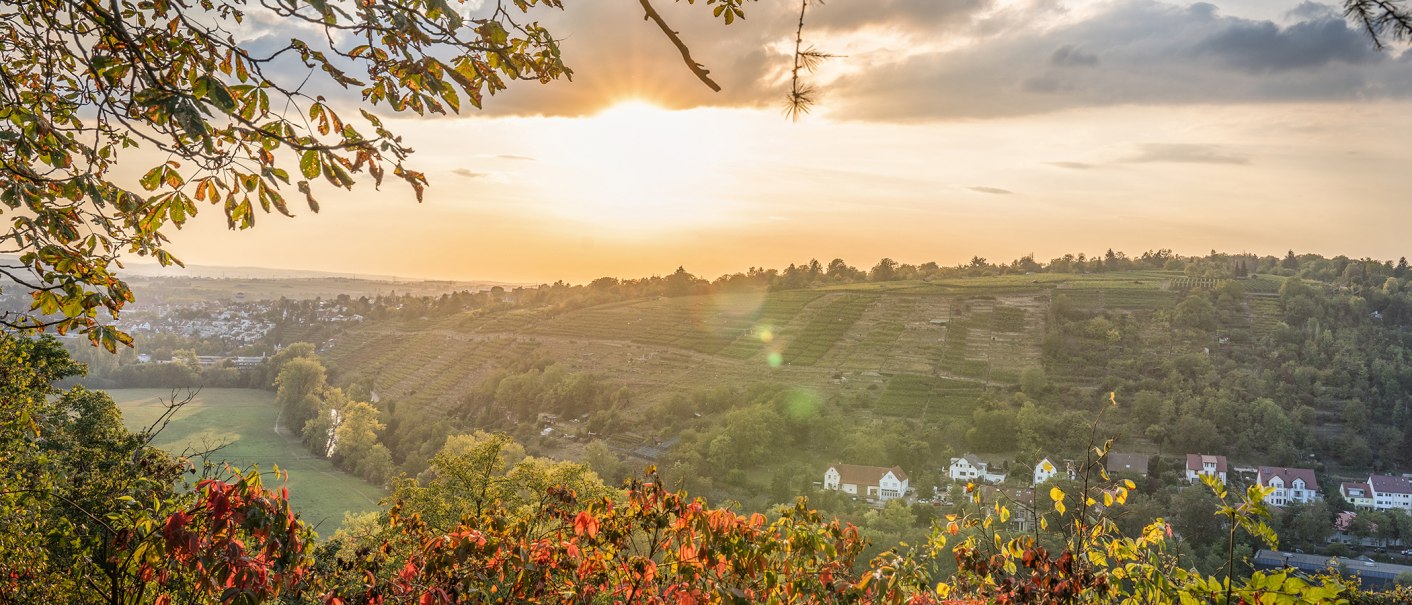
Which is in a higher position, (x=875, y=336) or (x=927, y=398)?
(x=875, y=336)

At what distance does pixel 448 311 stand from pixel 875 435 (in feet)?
156

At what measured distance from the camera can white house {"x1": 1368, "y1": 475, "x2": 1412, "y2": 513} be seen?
30.0 meters

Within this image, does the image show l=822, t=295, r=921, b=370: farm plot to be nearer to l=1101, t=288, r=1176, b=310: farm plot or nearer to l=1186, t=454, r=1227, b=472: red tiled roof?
l=1101, t=288, r=1176, b=310: farm plot

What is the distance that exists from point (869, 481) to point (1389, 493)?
20.9 meters

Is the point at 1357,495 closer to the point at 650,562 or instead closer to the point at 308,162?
the point at 650,562

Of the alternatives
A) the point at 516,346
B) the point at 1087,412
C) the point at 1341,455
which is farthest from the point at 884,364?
the point at 516,346

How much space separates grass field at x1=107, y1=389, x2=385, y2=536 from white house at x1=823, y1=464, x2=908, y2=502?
18.1m

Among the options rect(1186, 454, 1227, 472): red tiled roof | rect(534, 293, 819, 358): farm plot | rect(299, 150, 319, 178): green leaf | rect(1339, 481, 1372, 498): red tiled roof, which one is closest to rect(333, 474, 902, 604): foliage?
rect(299, 150, 319, 178): green leaf

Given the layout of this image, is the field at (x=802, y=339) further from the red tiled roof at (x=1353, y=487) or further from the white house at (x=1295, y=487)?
the red tiled roof at (x=1353, y=487)

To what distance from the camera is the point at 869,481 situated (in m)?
29.8

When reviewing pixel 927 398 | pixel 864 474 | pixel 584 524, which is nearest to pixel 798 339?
pixel 927 398

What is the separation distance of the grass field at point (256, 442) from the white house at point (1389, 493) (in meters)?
39.4

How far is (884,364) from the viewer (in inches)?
1762

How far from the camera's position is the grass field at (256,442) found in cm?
2908
